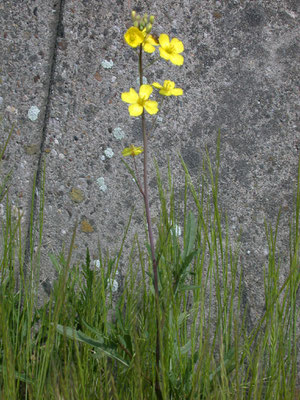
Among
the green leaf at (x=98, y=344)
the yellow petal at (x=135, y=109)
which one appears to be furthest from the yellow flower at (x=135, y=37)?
the green leaf at (x=98, y=344)

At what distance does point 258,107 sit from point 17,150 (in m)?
0.70

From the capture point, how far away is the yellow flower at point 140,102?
897 mm

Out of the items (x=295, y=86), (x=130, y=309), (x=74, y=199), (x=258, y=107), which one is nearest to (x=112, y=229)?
(x=74, y=199)

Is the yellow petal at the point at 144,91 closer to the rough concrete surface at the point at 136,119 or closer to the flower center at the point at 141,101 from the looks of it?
the flower center at the point at 141,101

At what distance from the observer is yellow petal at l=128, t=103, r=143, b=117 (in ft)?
2.94

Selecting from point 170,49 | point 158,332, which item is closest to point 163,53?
point 170,49

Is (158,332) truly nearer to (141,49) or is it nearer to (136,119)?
(141,49)

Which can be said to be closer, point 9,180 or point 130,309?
point 130,309

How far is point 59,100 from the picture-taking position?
1.45 m

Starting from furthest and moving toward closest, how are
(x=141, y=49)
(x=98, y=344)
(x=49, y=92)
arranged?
1. (x=49, y=92)
2. (x=98, y=344)
3. (x=141, y=49)

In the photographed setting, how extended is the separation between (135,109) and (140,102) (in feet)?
0.05

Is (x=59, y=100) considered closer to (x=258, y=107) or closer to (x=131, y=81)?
(x=131, y=81)

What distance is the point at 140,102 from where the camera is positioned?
91cm

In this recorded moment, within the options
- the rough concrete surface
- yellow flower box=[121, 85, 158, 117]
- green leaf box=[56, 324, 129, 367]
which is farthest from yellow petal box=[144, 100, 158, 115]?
the rough concrete surface
